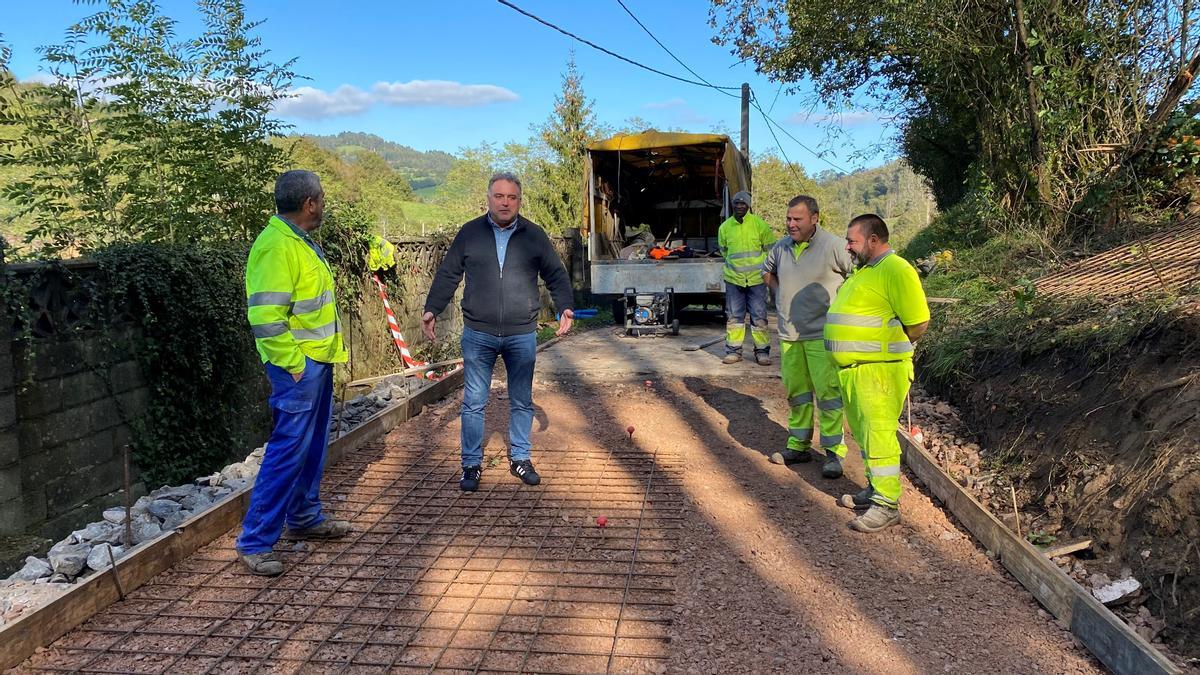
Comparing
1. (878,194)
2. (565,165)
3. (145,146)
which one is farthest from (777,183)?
(878,194)

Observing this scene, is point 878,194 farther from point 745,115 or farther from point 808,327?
point 808,327

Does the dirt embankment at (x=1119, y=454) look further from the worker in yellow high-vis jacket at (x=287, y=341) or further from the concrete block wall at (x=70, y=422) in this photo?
the concrete block wall at (x=70, y=422)

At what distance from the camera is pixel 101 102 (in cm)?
578

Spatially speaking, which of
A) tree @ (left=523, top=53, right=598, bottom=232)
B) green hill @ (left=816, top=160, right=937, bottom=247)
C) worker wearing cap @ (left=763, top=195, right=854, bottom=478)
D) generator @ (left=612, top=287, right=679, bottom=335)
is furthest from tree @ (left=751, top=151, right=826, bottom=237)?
worker wearing cap @ (left=763, top=195, right=854, bottom=478)

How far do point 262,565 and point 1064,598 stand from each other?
10.8 feet

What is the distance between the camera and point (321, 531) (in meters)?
3.71

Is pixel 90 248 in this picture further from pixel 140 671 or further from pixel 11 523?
pixel 140 671

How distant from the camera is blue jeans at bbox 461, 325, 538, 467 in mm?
4375

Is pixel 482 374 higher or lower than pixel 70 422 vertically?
higher

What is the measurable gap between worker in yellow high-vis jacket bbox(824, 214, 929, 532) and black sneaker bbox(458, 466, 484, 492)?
216 centimetres

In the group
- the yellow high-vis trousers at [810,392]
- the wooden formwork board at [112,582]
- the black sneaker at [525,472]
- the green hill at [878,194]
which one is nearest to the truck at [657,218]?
the yellow high-vis trousers at [810,392]

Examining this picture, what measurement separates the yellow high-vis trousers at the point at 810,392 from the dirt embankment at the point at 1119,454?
3.29ft

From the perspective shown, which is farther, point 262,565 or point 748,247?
point 748,247

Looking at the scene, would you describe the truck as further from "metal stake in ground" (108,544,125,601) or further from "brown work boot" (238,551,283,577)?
"metal stake in ground" (108,544,125,601)
